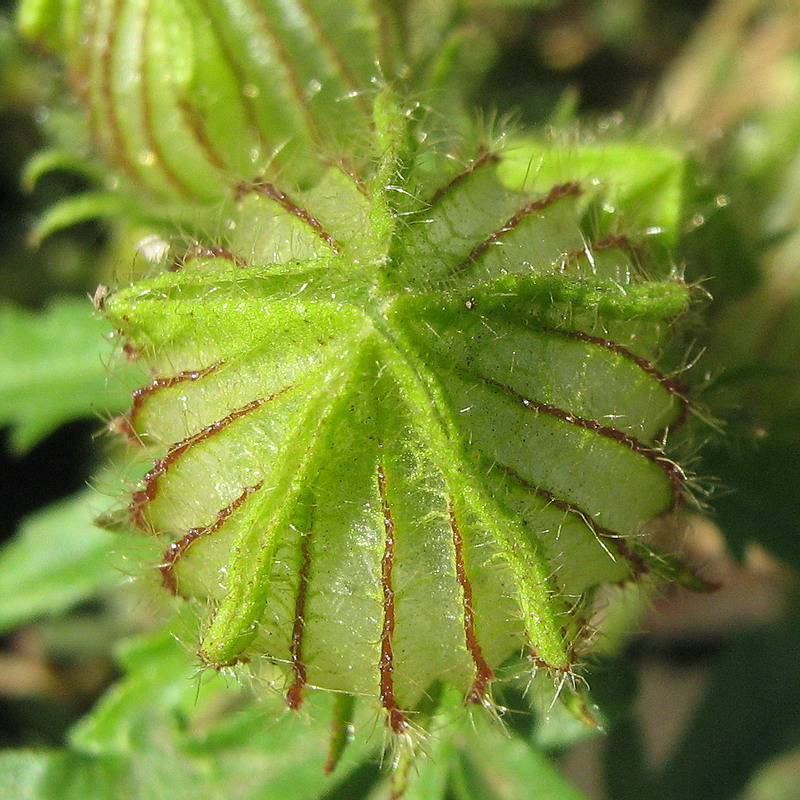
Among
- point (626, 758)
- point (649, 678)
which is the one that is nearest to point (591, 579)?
point (626, 758)

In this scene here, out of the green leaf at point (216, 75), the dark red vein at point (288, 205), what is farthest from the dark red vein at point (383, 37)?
the dark red vein at point (288, 205)

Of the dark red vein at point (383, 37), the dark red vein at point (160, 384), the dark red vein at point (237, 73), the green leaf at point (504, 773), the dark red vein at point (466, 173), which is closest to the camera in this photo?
the dark red vein at point (160, 384)

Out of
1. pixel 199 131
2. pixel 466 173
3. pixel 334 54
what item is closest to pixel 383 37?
pixel 334 54

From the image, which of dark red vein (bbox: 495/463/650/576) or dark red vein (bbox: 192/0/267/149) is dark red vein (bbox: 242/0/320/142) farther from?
dark red vein (bbox: 495/463/650/576)

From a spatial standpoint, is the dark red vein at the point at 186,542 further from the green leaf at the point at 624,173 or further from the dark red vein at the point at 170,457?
the green leaf at the point at 624,173

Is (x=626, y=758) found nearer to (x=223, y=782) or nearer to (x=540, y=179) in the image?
(x=223, y=782)

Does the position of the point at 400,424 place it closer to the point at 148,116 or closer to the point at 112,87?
the point at 148,116
